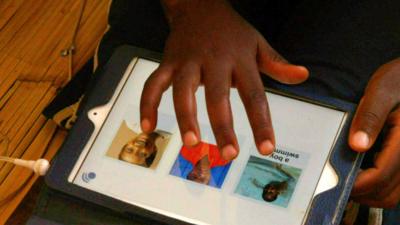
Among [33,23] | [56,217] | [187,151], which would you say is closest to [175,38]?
[187,151]

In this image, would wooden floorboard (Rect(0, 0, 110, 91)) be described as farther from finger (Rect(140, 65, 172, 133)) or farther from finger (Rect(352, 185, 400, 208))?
finger (Rect(352, 185, 400, 208))

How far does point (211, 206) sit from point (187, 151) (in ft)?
0.27

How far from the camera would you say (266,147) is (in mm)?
546

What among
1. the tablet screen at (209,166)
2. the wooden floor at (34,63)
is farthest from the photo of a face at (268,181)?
the wooden floor at (34,63)

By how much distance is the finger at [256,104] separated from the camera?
21.7 inches

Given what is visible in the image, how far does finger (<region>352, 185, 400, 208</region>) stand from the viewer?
0.69 meters

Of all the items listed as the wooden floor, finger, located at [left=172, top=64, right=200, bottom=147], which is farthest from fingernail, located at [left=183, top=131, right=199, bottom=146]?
the wooden floor

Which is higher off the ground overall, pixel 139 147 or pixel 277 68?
pixel 277 68

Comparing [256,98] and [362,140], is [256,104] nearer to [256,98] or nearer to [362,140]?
[256,98]

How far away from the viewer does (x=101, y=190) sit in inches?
25.3

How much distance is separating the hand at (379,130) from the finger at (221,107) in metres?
0.15

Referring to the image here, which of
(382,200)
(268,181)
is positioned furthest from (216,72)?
(382,200)

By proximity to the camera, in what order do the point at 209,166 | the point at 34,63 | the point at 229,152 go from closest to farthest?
the point at 229,152, the point at 209,166, the point at 34,63

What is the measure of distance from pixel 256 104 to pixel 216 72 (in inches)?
2.5
